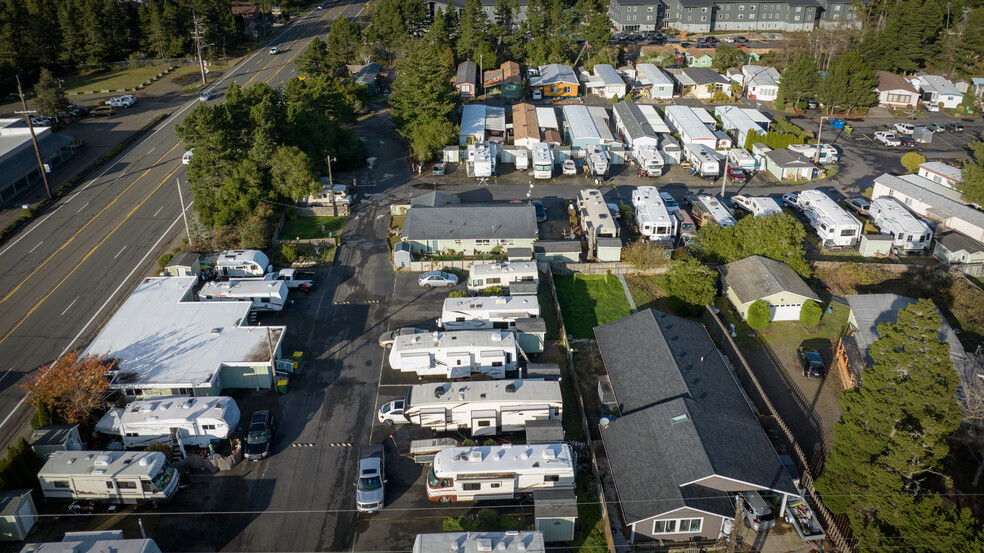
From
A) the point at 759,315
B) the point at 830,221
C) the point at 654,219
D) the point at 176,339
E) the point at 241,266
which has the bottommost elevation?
the point at 759,315

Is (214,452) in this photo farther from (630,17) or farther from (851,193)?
(630,17)

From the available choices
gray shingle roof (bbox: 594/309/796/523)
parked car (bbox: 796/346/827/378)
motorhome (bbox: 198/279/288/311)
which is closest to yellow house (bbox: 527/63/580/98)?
motorhome (bbox: 198/279/288/311)

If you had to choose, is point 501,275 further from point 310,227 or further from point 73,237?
point 73,237

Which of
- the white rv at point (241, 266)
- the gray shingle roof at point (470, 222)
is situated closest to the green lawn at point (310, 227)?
the white rv at point (241, 266)

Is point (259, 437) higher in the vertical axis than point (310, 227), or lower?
lower

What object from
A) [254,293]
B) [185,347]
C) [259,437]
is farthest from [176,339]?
[259,437]

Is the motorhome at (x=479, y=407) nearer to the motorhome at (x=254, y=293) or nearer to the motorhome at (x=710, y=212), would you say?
the motorhome at (x=254, y=293)

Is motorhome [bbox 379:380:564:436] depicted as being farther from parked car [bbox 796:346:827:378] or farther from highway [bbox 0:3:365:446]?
highway [bbox 0:3:365:446]
